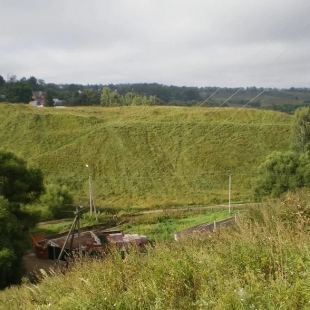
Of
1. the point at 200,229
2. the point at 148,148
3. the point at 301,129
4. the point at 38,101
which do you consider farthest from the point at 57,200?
the point at 38,101

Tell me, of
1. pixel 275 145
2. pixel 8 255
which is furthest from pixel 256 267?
pixel 275 145

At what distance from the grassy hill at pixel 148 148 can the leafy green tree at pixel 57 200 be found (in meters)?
4.06

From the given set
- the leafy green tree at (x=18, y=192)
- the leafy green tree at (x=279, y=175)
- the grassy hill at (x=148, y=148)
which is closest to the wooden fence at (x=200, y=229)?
the leafy green tree at (x=18, y=192)

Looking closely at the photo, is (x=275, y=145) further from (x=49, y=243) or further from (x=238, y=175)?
(x=49, y=243)

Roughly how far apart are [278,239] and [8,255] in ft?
34.0

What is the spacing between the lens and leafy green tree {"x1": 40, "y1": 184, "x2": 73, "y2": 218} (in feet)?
89.2

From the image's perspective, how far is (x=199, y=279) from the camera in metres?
4.49

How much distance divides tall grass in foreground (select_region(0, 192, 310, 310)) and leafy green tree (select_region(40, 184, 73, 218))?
21.9 m

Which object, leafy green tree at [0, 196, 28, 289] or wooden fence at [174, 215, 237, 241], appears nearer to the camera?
wooden fence at [174, 215, 237, 241]

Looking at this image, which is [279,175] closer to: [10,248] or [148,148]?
[148,148]

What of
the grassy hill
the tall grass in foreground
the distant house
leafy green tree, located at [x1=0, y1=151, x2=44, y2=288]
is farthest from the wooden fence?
the distant house

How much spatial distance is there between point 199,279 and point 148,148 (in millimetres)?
39383

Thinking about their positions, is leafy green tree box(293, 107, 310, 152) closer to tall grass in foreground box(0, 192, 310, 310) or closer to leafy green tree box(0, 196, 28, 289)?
leafy green tree box(0, 196, 28, 289)

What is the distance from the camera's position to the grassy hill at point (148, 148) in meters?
36.1
